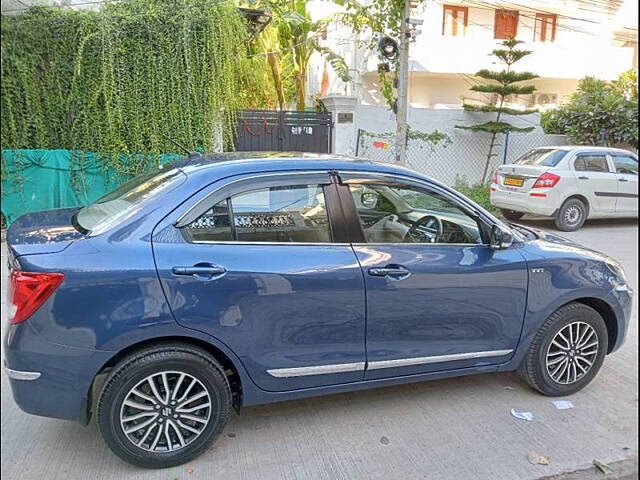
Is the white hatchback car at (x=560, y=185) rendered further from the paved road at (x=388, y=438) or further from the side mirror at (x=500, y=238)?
the side mirror at (x=500, y=238)

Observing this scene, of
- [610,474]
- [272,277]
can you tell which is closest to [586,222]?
[610,474]

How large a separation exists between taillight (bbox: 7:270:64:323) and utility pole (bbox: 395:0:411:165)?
16.3ft

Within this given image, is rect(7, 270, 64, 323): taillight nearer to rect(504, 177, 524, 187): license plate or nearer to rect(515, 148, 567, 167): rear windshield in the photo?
rect(504, 177, 524, 187): license plate

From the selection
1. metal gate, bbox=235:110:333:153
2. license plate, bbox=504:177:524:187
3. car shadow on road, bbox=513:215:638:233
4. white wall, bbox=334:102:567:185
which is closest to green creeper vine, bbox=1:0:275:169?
metal gate, bbox=235:110:333:153

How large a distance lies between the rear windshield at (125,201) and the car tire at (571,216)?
4.67 m

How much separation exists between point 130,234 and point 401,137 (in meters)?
5.26

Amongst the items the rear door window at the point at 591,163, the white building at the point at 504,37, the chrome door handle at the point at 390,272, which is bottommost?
the chrome door handle at the point at 390,272

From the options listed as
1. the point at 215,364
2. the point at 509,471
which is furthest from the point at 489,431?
the point at 215,364

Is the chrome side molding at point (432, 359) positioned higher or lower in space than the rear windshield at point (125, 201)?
lower

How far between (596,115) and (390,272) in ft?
15.9

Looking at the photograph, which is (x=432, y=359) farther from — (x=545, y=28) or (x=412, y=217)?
(x=545, y=28)

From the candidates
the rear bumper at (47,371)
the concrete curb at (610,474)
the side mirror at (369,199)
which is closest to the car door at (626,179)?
the concrete curb at (610,474)

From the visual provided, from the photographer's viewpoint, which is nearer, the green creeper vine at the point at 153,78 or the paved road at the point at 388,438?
the paved road at the point at 388,438

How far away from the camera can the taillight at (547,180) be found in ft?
18.6
